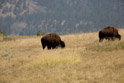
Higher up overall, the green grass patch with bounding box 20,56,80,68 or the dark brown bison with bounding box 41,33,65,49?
the dark brown bison with bounding box 41,33,65,49

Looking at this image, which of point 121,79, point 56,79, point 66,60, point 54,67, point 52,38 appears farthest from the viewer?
point 52,38

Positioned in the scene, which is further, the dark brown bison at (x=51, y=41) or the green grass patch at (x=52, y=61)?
the dark brown bison at (x=51, y=41)

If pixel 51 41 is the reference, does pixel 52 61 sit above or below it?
below

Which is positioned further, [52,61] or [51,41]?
[51,41]

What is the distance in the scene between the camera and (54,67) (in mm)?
12758

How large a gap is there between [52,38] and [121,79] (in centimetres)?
1492

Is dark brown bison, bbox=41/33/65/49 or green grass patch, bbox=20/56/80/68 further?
dark brown bison, bbox=41/33/65/49

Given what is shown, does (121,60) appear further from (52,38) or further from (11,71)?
(52,38)

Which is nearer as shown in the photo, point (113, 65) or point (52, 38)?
point (113, 65)

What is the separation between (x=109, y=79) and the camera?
993 centimetres

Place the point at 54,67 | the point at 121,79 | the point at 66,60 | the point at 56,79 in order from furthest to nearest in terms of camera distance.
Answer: the point at 66,60, the point at 54,67, the point at 56,79, the point at 121,79

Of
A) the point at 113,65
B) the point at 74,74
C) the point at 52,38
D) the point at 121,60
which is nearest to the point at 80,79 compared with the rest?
the point at 74,74

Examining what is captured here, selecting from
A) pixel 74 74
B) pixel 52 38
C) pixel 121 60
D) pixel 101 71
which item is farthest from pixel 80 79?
pixel 52 38

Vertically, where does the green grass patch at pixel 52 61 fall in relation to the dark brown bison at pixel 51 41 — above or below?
below
